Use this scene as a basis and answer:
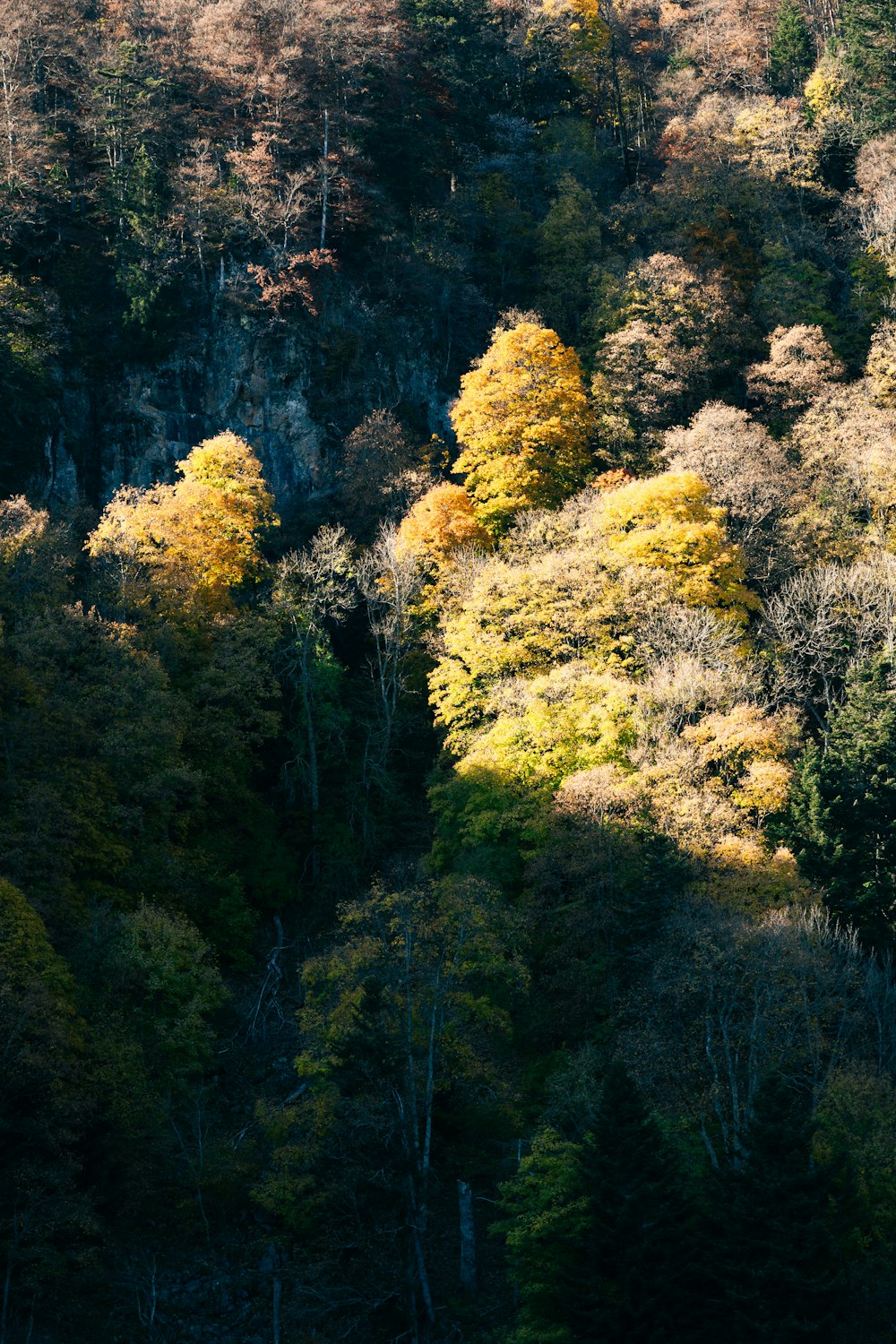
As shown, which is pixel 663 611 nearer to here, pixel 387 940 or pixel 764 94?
pixel 387 940

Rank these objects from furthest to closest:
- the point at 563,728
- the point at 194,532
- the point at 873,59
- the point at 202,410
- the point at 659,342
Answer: the point at 873,59 < the point at 202,410 < the point at 659,342 < the point at 194,532 < the point at 563,728

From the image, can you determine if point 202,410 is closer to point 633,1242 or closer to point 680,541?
point 680,541

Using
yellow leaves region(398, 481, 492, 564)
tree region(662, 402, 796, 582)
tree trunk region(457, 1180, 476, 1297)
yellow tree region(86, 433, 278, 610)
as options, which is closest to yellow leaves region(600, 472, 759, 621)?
tree region(662, 402, 796, 582)

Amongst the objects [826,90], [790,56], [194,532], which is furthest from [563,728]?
[790,56]

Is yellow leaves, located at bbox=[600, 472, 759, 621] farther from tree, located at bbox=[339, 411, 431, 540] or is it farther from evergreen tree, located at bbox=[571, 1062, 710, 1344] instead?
evergreen tree, located at bbox=[571, 1062, 710, 1344]

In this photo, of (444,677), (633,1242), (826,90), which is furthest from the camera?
(826,90)

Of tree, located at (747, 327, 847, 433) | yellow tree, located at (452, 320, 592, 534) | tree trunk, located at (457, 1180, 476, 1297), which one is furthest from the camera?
tree, located at (747, 327, 847, 433)

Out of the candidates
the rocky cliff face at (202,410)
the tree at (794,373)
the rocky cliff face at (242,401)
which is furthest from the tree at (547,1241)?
the tree at (794,373)
